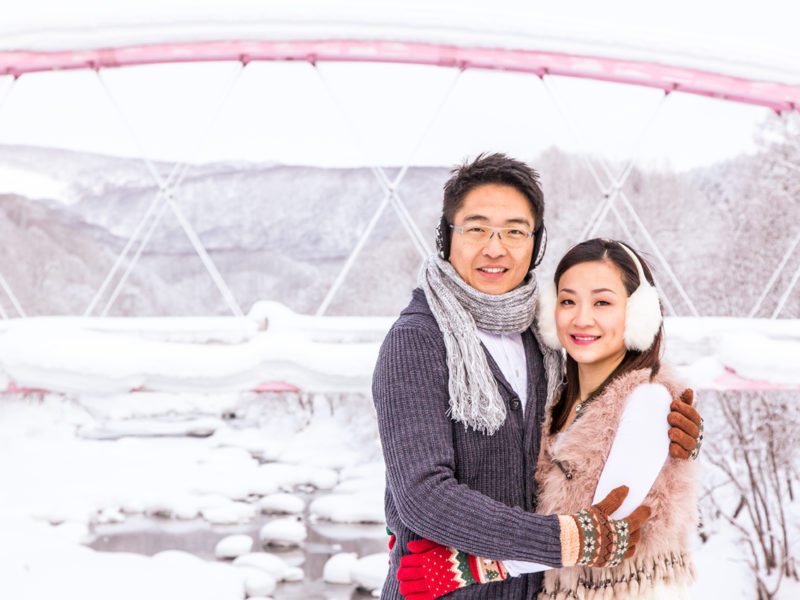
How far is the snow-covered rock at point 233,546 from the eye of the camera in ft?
7.85

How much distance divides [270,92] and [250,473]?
4.44ft

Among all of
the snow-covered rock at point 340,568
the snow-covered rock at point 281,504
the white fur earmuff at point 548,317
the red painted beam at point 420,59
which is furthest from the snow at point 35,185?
the white fur earmuff at point 548,317

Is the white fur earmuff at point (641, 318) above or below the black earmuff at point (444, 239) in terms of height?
below

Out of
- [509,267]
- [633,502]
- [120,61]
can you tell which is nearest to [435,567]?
[633,502]

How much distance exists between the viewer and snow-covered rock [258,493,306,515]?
8.18ft

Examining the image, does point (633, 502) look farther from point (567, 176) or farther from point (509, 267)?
point (567, 176)

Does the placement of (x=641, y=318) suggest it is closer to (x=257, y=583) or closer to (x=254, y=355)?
(x=254, y=355)

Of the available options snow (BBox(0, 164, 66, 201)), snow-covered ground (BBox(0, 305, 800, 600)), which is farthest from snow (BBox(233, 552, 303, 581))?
snow (BBox(0, 164, 66, 201))

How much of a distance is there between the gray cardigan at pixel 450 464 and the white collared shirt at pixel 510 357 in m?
0.01

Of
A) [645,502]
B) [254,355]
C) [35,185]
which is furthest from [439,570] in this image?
[35,185]

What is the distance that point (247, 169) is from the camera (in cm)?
250

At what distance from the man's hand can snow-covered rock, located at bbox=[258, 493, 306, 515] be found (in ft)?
5.93

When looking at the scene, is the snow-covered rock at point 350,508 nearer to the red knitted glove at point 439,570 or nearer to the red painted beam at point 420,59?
the red painted beam at point 420,59

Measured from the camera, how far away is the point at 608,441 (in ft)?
3.07
